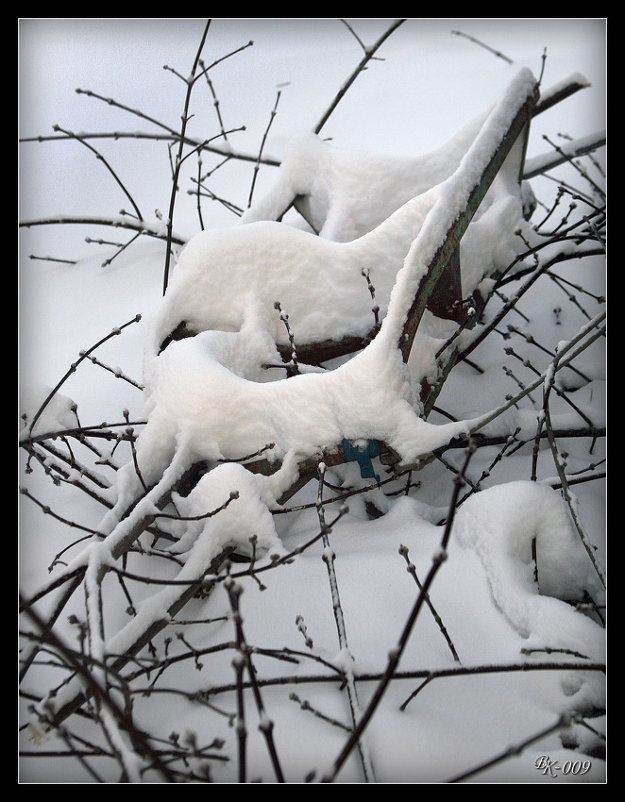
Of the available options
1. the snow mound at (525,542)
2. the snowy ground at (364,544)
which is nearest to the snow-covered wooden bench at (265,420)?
the snowy ground at (364,544)

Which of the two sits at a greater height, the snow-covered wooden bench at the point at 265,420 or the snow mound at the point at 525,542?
the snow-covered wooden bench at the point at 265,420

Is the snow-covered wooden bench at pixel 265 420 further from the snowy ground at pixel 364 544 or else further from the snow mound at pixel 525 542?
the snow mound at pixel 525 542

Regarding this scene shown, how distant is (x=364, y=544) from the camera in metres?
1.96

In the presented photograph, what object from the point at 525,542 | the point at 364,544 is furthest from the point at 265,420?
the point at 525,542

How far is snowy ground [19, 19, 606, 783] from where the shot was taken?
1.35 metres

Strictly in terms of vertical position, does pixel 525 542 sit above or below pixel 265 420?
below

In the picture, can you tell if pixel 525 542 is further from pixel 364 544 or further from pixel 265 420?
pixel 265 420

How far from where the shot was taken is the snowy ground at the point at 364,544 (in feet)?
4.43

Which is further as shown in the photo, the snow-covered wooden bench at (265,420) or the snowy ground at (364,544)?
the snow-covered wooden bench at (265,420)

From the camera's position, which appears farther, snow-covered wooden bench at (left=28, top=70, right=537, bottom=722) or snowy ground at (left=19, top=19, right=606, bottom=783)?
snow-covered wooden bench at (left=28, top=70, right=537, bottom=722)

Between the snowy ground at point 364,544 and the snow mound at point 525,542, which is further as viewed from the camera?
the snow mound at point 525,542

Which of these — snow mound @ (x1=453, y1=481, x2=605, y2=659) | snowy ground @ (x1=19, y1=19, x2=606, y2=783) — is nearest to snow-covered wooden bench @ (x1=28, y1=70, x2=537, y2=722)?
snowy ground @ (x1=19, y1=19, x2=606, y2=783)

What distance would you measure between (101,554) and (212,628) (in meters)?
0.43

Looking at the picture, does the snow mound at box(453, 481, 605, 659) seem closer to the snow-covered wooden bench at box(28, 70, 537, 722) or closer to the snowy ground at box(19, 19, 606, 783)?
the snowy ground at box(19, 19, 606, 783)
